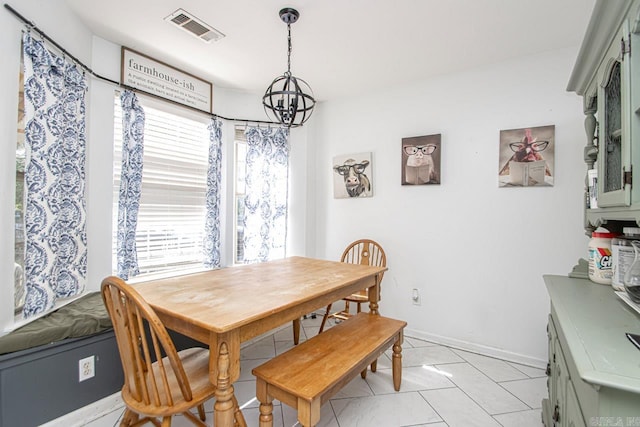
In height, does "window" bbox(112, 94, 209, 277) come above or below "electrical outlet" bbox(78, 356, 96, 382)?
above

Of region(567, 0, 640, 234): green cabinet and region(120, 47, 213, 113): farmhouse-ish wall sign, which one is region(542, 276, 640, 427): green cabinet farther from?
region(120, 47, 213, 113): farmhouse-ish wall sign

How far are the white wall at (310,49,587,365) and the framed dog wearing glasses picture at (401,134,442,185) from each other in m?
0.07

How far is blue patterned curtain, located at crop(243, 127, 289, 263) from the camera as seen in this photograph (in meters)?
3.27

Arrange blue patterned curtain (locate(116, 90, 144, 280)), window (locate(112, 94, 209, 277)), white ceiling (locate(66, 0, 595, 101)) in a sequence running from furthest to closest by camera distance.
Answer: window (locate(112, 94, 209, 277))
blue patterned curtain (locate(116, 90, 144, 280))
white ceiling (locate(66, 0, 595, 101))

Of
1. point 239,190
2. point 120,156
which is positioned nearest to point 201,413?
point 120,156

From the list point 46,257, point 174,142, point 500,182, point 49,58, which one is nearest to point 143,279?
point 46,257

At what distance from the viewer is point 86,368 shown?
1738 millimetres

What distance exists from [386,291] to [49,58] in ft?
10.6

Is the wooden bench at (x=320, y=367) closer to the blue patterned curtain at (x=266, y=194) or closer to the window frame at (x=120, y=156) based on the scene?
the blue patterned curtain at (x=266, y=194)

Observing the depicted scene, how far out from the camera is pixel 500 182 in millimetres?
2549

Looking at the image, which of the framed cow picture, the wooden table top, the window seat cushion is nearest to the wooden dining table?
the wooden table top

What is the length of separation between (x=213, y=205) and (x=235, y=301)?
1798mm

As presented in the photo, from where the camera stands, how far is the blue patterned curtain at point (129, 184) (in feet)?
7.85

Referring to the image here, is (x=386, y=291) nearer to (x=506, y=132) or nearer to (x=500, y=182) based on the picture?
(x=500, y=182)
